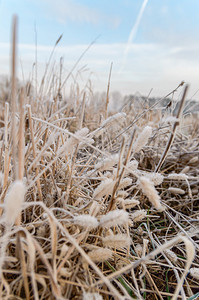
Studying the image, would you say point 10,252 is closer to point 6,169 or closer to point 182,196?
point 6,169

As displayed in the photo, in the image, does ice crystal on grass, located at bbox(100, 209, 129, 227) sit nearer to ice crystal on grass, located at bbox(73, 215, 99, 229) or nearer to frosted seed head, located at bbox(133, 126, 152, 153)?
ice crystal on grass, located at bbox(73, 215, 99, 229)

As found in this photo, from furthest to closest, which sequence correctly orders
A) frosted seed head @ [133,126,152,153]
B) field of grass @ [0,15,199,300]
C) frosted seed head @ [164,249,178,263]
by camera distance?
frosted seed head @ [164,249,178,263], frosted seed head @ [133,126,152,153], field of grass @ [0,15,199,300]

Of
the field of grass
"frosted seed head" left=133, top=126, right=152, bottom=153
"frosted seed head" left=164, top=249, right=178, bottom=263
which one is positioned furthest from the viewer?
"frosted seed head" left=164, top=249, right=178, bottom=263

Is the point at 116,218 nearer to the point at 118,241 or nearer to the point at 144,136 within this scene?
the point at 118,241

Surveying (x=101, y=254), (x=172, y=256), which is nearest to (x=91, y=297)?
(x=101, y=254)

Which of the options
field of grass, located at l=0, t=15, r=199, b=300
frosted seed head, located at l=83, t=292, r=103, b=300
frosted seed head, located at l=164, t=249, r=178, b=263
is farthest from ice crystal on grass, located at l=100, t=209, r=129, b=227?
frosted seed head, located at l=164, t=249, r=178, b=263

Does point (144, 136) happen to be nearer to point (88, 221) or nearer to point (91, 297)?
point (88, 221)

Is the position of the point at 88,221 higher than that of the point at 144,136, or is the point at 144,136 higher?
the point at 144,136

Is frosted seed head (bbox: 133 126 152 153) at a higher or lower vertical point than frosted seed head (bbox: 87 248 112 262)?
higher

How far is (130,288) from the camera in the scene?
0.55 meters

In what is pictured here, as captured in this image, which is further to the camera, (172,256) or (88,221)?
(172,256)

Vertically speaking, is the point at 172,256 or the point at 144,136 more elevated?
the point at 144,136

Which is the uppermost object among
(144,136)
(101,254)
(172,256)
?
(144,136)

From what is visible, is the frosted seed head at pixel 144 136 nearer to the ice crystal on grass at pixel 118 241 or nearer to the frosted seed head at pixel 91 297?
the ice crystal on grass at pixel 118 241
